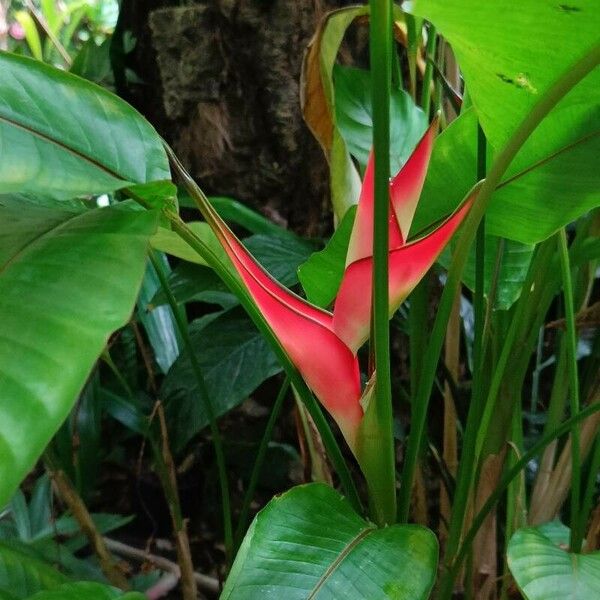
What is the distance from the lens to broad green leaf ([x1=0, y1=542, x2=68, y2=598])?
0.48m

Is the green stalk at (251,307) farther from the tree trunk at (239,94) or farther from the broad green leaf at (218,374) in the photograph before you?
the tree trunk at (239,94)

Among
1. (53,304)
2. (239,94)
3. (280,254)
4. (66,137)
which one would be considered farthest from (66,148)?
(239,94)

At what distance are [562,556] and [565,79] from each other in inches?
12.0

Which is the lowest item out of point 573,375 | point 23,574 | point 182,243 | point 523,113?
point 23,574

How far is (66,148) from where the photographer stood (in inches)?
14.9

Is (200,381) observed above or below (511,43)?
below

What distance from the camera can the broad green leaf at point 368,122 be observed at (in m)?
0.66

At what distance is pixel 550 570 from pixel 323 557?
0.51 feet

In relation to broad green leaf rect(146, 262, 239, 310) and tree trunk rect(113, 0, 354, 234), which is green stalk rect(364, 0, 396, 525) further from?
tree trunk rect(113, 0, 354, 234)

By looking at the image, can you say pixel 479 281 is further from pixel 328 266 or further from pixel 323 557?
pixel 323 557

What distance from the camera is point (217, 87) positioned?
1.01m

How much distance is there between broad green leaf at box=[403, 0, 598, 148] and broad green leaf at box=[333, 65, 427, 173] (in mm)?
258

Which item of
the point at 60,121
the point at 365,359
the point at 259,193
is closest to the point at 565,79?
the point at 60,121

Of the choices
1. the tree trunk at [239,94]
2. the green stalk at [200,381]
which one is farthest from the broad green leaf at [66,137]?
the tree trunk at [239,94]
